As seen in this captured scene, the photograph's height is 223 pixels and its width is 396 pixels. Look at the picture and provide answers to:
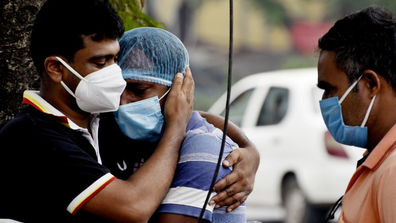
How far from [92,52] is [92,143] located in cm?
37

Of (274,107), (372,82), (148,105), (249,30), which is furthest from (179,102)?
(249,30)

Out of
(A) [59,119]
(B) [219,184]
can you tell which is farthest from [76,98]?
(B) [219,184]

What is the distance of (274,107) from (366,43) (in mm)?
6185

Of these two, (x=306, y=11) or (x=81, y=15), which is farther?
(x=306, y=11)

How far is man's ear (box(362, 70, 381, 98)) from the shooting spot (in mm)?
2717

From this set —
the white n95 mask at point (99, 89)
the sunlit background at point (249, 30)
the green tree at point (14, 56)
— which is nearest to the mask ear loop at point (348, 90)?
the white n95 mask at point (99, 89)

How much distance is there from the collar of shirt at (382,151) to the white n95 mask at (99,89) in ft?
3.46

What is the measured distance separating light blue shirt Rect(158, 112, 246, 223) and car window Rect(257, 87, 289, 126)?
19.3 feet

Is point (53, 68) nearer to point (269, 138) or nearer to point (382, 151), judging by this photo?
point (382, 151)

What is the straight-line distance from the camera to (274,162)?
869 centimetres

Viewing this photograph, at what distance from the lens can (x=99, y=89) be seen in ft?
9.48

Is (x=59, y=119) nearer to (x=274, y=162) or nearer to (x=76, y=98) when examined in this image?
(x=76, y=98)

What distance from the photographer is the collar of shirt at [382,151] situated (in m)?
2.63

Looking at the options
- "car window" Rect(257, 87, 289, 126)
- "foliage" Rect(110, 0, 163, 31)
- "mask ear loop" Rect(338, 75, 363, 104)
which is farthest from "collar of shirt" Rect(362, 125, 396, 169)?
"car window" Rect(257, 87, 289, 126)
